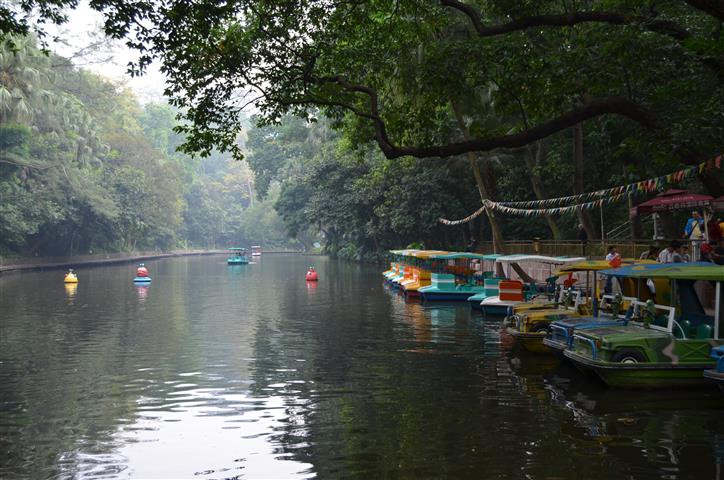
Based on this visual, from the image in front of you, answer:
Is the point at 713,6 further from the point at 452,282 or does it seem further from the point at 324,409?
the point at 452,282

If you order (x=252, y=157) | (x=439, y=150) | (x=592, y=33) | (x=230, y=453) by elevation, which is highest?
(x=252, y=157)

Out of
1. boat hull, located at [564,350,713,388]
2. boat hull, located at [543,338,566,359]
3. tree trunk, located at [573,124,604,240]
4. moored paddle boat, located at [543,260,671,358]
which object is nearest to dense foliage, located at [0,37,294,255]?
tree trunk, located at [573,124,604,240]

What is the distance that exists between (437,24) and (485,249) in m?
30.2

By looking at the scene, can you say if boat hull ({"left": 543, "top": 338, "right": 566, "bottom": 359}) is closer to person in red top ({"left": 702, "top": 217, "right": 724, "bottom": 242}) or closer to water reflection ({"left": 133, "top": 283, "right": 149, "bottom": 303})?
person in red top ({"left": 702, "top": 217, "right": 724, "bottom": 242})

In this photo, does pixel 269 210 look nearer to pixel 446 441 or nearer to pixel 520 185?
pixel 520 185

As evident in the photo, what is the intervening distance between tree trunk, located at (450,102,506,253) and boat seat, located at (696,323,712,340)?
66.0ft

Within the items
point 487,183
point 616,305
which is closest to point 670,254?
point 616,305

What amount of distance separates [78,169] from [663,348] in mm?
68662

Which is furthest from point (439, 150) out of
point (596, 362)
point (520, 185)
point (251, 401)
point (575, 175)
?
point (520, 185)

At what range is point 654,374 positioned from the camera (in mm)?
14055

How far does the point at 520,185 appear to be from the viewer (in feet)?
151

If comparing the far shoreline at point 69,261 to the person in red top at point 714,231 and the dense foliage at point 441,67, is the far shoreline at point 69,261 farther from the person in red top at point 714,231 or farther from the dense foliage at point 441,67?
the person in red top at point 714,231

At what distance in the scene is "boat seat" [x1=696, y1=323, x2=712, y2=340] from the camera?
1422cm

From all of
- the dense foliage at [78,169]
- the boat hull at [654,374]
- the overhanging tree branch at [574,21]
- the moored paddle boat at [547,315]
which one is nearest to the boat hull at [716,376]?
the boat hull at [654,374]
